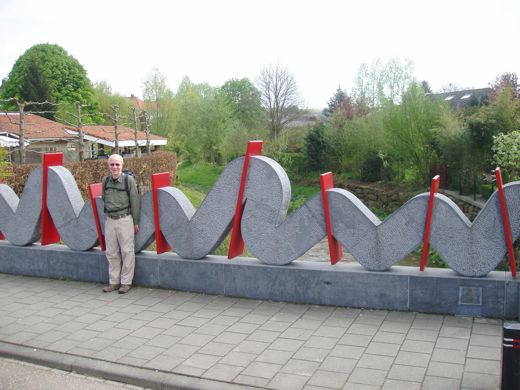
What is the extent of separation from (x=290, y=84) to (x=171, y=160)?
22724 mm

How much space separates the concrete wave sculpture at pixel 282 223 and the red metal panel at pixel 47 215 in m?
0.10

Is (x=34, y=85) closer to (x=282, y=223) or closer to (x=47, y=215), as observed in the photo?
(x=47, y=215)

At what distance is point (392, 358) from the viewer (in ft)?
17.2

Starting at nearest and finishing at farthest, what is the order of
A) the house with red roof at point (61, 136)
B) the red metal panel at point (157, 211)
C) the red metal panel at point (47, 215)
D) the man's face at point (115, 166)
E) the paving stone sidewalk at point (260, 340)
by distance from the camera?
the paving stone sidewalk at point (260, 340) < the man's face at point (115, 166) < the red metal panel at point (157, 211) < the red metal panel at point (47, 215) < the house with red roof at point (61, 136)

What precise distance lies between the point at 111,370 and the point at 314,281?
2.71m

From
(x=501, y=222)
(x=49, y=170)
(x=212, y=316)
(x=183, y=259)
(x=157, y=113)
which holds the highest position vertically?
(x=157, y=113)

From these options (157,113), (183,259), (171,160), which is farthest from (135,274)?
(157,113)

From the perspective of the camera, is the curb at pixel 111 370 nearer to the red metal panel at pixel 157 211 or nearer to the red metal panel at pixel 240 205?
the red metal panel at pixel 157 211

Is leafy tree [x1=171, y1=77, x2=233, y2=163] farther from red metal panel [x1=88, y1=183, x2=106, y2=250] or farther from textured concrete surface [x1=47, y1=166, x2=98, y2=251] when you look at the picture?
red metal panel [x1=88, y1=183, x2=106, y2=250]

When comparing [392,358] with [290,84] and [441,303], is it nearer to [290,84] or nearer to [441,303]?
[441,303]

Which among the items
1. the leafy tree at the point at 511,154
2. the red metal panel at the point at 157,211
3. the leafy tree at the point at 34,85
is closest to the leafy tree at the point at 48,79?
the leafy tree at the point at 34,85

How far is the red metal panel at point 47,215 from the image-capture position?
8.78 meters

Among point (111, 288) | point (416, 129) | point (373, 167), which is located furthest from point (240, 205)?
point (373, 167)

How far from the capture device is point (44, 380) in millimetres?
5406
